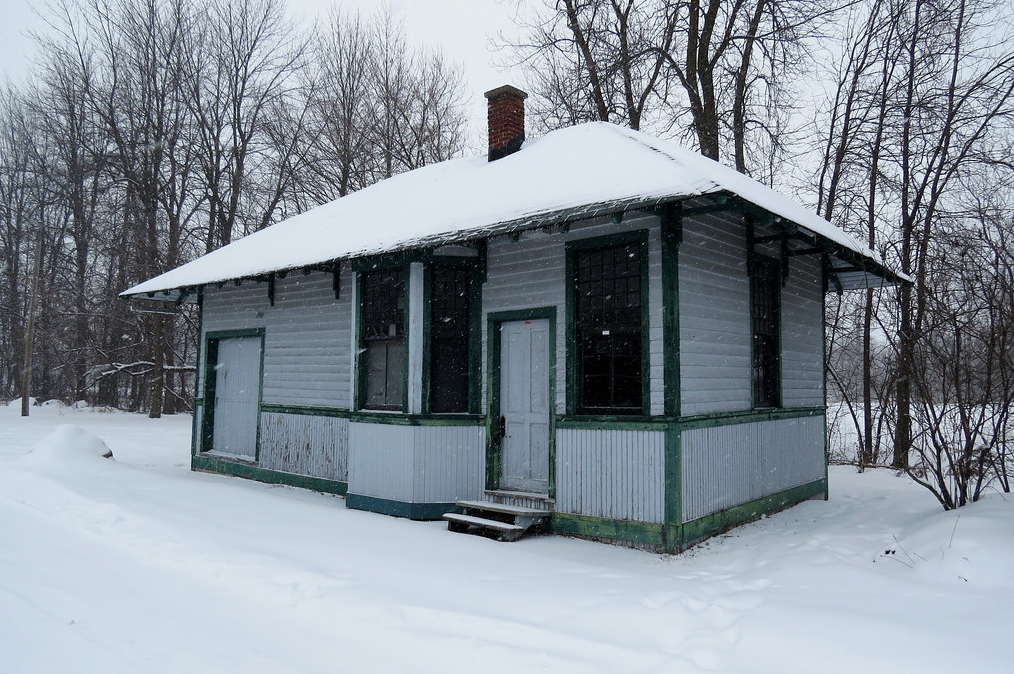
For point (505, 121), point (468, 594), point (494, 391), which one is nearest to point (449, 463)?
point (494, 391)

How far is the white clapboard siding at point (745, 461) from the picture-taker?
6.99 metres

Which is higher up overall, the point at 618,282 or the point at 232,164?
the point at 232,164

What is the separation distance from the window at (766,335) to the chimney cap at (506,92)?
463cm

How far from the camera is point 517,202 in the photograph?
777cm

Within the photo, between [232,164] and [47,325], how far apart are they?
10495 mm

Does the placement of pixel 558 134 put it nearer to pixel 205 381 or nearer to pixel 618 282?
pixel 618 282

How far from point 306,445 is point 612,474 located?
223 inches

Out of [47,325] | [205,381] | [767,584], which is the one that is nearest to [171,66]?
[47,325]

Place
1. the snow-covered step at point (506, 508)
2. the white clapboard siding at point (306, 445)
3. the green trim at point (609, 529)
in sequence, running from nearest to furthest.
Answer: the green trim at point (609, 529)
the snow-covered step at point (506, 508)
the white clapboard siding at point (306, 445)

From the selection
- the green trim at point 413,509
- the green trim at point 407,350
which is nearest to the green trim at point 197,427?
the green trim at point 413,509

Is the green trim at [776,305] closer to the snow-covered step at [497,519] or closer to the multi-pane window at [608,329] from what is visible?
the multi-pane window at [608,329]

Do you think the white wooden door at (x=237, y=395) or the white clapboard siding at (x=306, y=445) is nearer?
the white clapboard siding at (x=306, y=445)

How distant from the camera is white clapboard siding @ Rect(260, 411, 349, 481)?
397 inches

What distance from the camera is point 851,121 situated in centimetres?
1538
